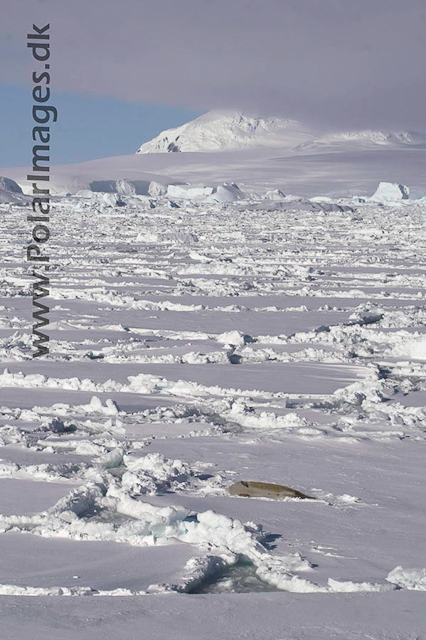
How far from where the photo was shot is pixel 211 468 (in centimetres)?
467

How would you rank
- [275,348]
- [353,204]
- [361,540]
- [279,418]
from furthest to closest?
[353,204]
[275,348]
[279,418]
[361,540]

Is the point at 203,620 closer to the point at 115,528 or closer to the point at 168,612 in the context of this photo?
the point at 168,612

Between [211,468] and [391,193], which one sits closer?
[211,468]

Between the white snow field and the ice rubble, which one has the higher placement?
the ice rubble

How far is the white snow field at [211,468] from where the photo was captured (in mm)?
2982

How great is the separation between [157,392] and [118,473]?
72.5 inches

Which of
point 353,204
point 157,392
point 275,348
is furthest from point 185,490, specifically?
point 353,204

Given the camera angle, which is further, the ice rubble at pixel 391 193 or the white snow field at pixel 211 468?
the ice rubble at pixel 391 193

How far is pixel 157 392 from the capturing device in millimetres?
6418

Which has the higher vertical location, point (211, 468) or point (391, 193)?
point (391, 193)

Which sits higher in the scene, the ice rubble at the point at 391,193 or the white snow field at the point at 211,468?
the ice rubble at the point at 391,193

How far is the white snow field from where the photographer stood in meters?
2.98

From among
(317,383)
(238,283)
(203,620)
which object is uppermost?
(238,283)

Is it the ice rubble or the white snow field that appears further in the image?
the ice rubble
